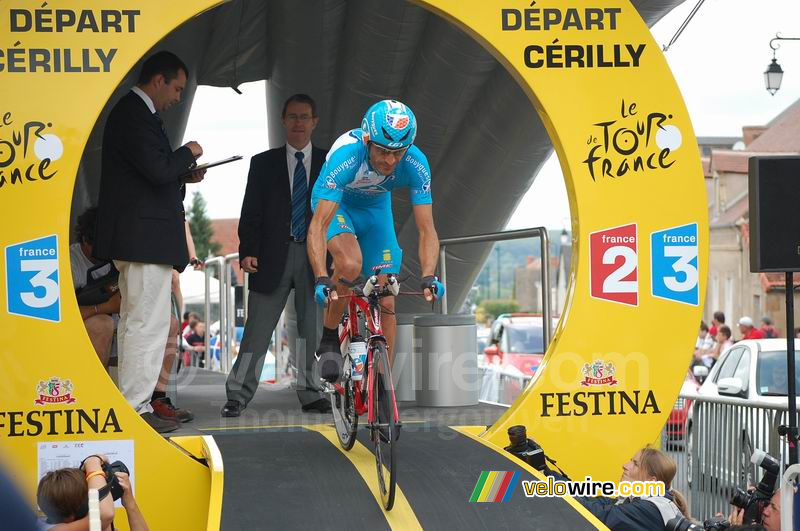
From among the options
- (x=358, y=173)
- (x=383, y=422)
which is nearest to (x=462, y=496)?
(x=383, y=422)

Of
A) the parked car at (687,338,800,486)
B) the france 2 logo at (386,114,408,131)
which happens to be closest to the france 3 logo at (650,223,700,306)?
the parked car at (687,338,800,486)

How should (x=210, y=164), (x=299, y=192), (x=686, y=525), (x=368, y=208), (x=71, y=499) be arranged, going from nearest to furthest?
1. (x=71, y=499)
2. (x=686, y=525)
3. (x=368, y=208)
4. (x=210, y=164)
5. (x=299, y=192)

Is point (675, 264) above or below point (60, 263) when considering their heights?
below

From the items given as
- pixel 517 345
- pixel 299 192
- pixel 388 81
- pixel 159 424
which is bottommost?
pixel 517 345

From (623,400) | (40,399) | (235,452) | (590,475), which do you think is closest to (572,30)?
(623,400)

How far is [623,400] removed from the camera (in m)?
6.83

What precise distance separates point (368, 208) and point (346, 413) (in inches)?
53.2

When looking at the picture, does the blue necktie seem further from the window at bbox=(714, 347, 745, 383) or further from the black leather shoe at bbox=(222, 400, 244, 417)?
the window at bbox=(714, 347, 745, 383)

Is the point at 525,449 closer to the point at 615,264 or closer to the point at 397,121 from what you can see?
the point at 615,264

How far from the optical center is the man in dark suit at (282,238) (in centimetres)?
802

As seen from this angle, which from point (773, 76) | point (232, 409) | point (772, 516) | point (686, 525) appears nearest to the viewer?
point (686, 525)

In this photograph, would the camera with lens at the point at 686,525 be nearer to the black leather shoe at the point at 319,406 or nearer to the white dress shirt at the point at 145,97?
the black leather shoe at the point at 319,406

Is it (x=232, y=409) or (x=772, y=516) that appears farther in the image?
(x=232, y=409)

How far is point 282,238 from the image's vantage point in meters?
8.09
